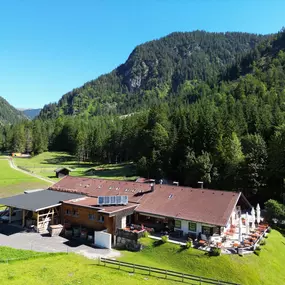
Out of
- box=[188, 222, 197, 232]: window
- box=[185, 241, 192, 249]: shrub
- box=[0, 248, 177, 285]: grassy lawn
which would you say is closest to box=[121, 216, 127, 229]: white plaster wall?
box=[0, 248, 177, 285]: grassy lawn

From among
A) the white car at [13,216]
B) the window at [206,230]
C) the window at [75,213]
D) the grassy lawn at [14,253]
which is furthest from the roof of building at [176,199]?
the grassy lawn at [14,253]

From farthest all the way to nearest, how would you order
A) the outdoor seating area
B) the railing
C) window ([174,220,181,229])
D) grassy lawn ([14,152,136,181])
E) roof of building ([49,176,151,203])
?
grassy lawn ([14,152,136,181]), roof of building ([49,176,151,203]), window ([174,220,181,229]), the outdoor seating area, the railing

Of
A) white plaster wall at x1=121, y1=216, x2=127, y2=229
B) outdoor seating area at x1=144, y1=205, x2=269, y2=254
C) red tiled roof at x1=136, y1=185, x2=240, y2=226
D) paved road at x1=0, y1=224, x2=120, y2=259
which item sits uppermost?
red tiled roof at x1=136, y1=185, x2=240, y2=226

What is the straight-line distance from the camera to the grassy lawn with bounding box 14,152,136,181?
259ft

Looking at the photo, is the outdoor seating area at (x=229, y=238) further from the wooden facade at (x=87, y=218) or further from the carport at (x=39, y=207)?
the carport at (x=39, y=207)

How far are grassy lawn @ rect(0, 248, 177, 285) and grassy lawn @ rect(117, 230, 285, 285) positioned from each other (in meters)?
3.59

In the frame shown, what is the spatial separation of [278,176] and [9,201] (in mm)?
40392

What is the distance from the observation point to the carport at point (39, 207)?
3340 cm

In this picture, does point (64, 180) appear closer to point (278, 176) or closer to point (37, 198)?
point (37, 198)

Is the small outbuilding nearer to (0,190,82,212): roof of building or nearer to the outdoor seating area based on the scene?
(0,190,82,212): roof of building

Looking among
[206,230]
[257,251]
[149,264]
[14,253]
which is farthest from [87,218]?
[257,251]

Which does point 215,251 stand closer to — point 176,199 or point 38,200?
point 176,199

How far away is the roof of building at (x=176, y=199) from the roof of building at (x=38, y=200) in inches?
93.4

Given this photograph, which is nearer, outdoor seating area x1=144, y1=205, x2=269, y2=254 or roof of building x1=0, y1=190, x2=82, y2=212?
outdoor seating area x1=144, y1=205, x2=269, y2=254
